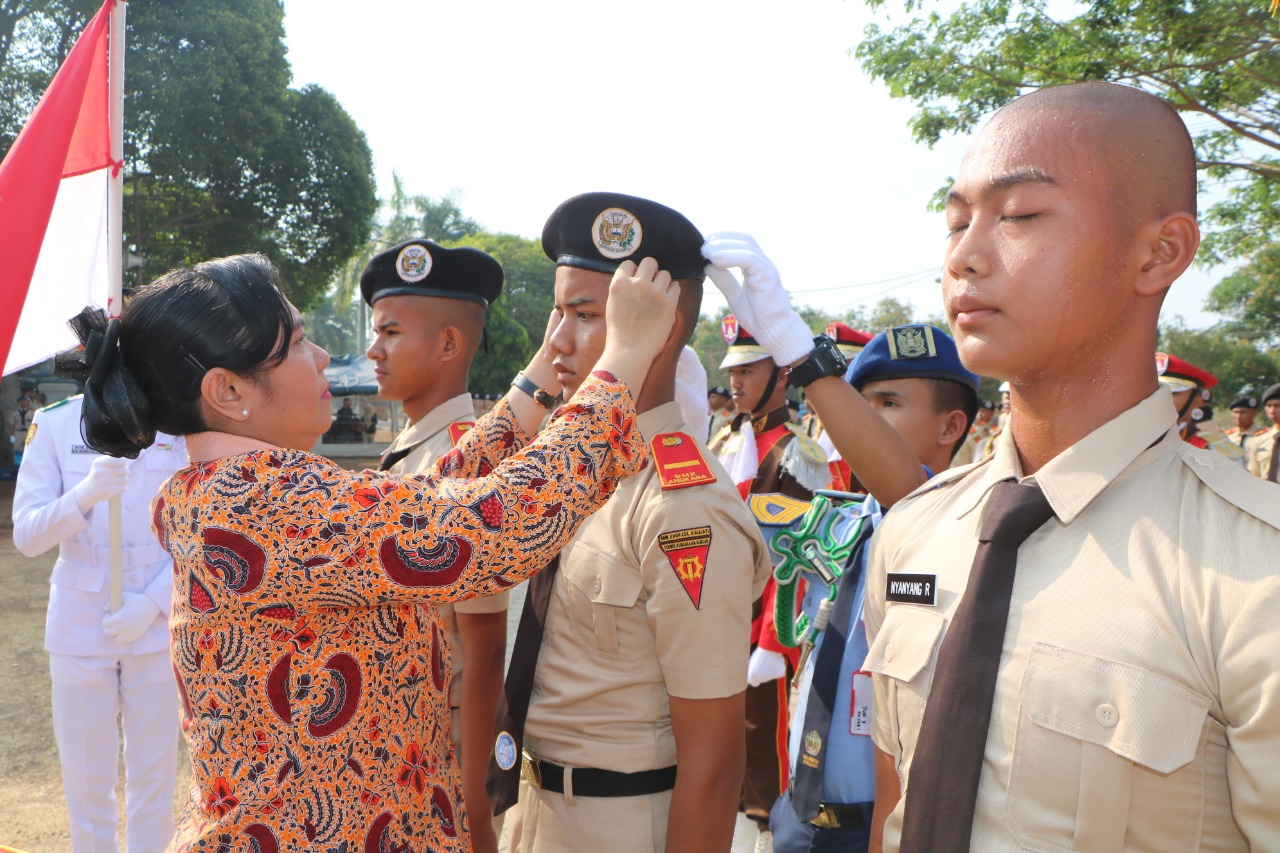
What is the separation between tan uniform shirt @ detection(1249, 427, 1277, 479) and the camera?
12.0 meters

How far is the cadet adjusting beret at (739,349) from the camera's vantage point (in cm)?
629

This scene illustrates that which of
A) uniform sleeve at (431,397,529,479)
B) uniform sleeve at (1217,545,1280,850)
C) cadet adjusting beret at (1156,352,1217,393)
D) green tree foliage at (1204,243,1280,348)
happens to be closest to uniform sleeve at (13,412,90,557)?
uniform sleeve at (431,397,529,479)

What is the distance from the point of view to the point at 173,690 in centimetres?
404

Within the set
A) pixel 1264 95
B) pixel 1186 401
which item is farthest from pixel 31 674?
pixel 1264 95

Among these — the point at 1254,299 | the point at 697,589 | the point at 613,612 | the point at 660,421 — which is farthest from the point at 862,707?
the point at 1254,299

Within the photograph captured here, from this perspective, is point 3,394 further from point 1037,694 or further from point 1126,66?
point 1037,694

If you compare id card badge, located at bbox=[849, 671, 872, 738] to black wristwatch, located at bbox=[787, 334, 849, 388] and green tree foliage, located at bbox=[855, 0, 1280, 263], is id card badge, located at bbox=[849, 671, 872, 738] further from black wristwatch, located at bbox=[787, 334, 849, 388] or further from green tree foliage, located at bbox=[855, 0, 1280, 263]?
green tree foliage, located at bbox=[855, 0, 1280, 263]

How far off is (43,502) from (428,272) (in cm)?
203

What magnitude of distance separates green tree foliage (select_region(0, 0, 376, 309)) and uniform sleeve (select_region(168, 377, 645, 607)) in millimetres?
14313

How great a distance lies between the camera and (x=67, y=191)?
3.60 metres

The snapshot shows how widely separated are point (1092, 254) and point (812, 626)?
64.8 inches

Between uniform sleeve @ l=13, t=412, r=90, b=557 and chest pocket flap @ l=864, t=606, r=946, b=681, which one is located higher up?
chest pocket flap @ l=864, t=606, r=946, b=681

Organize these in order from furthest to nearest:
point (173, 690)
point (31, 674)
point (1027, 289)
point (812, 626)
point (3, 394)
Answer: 1. point (3, 394)
2. point (31, 674)
3. point (173, 690)
4. point (812, 626)
5. point (1027, 289)

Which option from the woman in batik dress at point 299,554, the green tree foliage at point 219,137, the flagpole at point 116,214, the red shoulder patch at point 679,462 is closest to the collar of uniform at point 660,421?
the red shoulder patch at point 679,462
